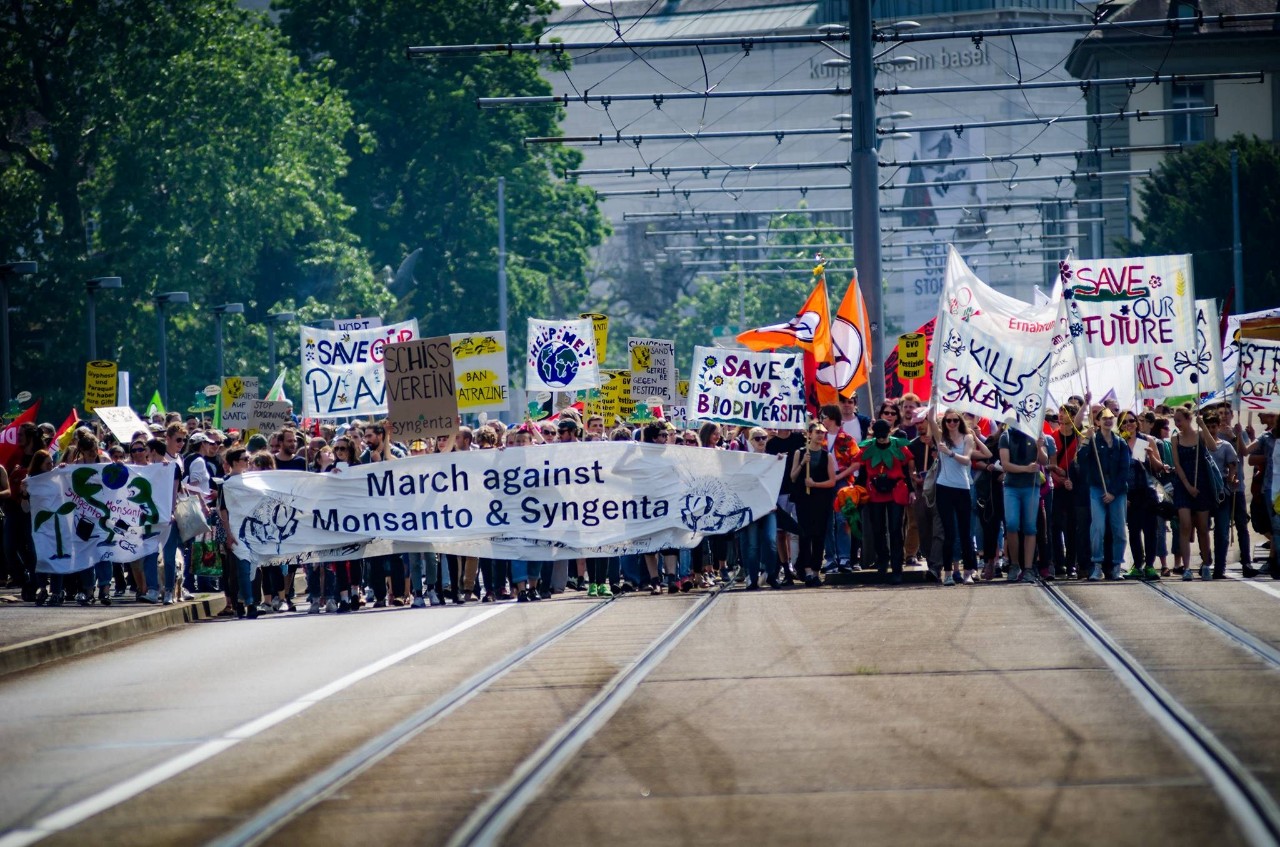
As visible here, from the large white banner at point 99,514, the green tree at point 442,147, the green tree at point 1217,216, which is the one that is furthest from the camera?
Answer: the green tree at point 1217,216

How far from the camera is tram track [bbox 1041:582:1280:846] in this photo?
24.2 feet

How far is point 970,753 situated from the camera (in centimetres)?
910

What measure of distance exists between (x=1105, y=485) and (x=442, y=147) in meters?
49.5

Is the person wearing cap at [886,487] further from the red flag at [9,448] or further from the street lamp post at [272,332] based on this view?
the street lamp post at [272,332]

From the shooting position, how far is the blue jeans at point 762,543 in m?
18.5

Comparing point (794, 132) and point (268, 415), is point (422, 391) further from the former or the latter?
point (794, 132)

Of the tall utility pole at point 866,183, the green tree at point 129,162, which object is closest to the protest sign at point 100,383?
the tall utility pole at point 866,183

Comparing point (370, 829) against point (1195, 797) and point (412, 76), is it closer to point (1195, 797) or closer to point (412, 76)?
point (1195, 797)

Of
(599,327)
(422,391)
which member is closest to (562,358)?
(599,327)

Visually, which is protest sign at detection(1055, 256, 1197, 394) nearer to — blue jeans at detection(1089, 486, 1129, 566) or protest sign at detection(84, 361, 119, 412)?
blue jeans at detection(1089, 486, 1129, 566)

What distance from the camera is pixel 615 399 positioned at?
3052cm

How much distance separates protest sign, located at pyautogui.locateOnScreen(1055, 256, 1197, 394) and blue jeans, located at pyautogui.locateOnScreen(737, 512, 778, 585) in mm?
5115

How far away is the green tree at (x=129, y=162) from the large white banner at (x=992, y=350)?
35920 mm

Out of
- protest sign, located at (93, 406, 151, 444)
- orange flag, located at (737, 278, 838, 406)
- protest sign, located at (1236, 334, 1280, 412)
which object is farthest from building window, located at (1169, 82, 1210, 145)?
orange flag, located at (737, 278, 838, 406)
